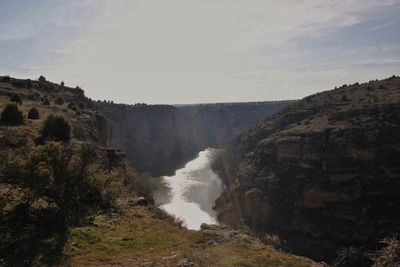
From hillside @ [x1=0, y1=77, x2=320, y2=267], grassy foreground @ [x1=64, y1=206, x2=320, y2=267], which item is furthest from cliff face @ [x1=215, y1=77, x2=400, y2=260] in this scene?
grassy foreground @ [x1=64, y1=206, x2=320, y2=267]

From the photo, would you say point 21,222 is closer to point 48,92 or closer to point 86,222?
point 86,222

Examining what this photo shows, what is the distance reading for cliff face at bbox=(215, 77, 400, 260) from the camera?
209 feet

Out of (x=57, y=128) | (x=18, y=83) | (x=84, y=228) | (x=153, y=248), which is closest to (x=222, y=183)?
(x=18, y=83)

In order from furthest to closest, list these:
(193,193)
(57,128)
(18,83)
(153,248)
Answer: (193,193) < (18,83) < (57,128) < (153,248)

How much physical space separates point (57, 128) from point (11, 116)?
5625 millimetres

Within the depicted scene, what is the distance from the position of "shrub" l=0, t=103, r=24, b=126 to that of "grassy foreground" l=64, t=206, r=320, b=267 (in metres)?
17.3

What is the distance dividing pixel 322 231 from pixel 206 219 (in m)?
23.1

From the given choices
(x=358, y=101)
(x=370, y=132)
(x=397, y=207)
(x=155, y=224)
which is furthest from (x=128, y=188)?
(x=358, y=101)

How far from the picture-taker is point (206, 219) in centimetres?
7988

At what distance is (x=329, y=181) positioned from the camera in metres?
70.3

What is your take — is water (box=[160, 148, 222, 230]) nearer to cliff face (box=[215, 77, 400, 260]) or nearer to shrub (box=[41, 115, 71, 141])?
cliff face (box=[215, 77, 400, 260])

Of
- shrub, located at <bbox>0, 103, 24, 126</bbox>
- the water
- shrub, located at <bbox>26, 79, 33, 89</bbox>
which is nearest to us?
shrub, located at <bbox>0, 103, 24, 126</bbox>

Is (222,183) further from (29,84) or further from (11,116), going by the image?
(11,116)

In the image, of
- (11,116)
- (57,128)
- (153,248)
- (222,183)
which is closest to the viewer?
(153,248)
